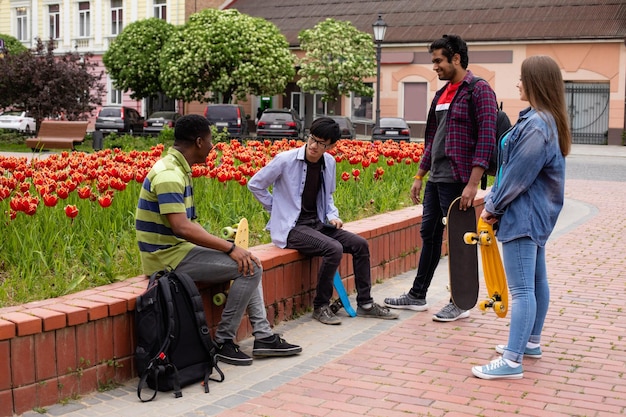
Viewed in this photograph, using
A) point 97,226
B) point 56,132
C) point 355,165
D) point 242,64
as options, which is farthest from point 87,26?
point 97,226

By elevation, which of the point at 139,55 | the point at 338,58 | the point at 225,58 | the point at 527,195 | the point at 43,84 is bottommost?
the point at 527,195

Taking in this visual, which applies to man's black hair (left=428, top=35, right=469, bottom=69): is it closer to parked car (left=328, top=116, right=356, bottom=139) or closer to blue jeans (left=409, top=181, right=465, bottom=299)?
blue jeans (left=409, top=181, right=465, bottom=299)

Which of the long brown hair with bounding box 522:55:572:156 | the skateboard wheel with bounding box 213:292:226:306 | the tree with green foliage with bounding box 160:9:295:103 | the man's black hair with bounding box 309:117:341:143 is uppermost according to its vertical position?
the tree with green foliage with bounding box 160:9:295:103

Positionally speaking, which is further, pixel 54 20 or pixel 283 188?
pixel 54 20

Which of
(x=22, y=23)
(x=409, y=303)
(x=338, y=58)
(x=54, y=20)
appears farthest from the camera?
(x=22, y=23)

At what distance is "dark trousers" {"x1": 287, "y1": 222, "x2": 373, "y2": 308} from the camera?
673 cm

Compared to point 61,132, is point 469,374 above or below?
below

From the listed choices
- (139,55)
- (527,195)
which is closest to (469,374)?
(527,195)

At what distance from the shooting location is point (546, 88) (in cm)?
542

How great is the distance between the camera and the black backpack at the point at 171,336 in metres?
5.00

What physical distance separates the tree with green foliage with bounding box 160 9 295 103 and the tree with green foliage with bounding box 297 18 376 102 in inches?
48.4

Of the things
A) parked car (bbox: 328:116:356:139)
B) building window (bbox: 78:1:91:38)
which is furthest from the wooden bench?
building window (bbox: 78:1:91:38)

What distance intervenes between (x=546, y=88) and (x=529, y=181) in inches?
22.4

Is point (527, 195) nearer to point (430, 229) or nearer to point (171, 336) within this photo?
point (430, 229)
